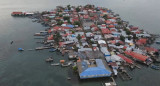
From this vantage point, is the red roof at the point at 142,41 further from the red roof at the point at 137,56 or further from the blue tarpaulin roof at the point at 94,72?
the blue tarpaulin roof at the point at 94,72

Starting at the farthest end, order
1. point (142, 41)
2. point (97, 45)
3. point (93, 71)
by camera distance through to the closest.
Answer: point (142, 41)
point (97, 45)
point (93, 71)

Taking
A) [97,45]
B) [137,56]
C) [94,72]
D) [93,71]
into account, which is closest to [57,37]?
[97,45]

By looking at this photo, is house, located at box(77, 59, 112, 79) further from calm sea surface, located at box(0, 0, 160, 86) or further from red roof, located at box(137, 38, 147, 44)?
red roof, located at box(137, 38, 147, 44)

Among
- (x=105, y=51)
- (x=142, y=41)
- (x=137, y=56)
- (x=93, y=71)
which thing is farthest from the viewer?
(x=142, y=41)

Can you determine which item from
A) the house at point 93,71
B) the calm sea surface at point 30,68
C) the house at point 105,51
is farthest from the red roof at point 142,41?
the house at point 93,71

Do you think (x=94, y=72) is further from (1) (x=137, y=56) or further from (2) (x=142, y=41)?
(2) (x=142, y=41)

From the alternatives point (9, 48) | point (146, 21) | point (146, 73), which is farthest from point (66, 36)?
point (146, 21)

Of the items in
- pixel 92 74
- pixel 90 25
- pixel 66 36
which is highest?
pixel 90 25

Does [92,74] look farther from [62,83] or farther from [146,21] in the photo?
[146,21]

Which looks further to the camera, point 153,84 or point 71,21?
point 71,21

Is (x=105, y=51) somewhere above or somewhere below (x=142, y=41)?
below

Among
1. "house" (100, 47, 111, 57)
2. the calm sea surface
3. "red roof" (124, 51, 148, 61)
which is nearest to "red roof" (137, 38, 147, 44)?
"red roof" (124, 51, 148, 61)
